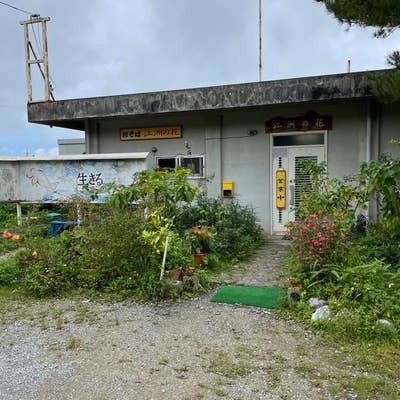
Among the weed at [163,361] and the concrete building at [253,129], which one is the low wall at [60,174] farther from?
the weed at [163,361]

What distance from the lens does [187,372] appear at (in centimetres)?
292

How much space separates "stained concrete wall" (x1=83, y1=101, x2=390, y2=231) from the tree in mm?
2050

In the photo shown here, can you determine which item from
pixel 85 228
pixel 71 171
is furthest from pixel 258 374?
pixel 71 171

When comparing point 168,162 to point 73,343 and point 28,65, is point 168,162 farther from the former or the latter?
point 73,343

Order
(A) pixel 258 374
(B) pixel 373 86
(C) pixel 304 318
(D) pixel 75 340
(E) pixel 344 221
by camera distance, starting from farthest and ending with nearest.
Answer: (B) pixel 373 86, (E) pixel 344 221, (C) pixel 304 318, (D) pixel 75 340, (A) pixel 258 374

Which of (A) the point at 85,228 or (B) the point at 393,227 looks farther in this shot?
(A) the point at 85,228

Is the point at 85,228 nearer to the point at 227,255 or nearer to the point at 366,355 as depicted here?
the point at 227,255

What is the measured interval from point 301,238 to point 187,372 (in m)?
2.34

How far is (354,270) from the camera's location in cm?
409

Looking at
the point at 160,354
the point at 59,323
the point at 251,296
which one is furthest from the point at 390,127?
the point at 59,323

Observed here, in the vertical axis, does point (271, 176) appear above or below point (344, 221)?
above

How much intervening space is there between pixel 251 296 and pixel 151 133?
598 centimetres

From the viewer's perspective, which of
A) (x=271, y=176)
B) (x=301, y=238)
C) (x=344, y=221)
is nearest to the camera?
(x=301, y=238)

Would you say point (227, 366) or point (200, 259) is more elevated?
point (200, 259)
